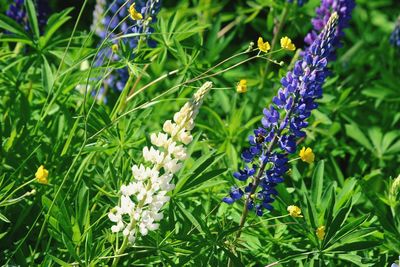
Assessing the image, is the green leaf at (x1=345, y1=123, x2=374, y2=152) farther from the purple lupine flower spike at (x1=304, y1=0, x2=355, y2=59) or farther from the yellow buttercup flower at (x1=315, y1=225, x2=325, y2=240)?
the yellow buttercup flower at (x1=315, y1=225, x2=325, y2=240)

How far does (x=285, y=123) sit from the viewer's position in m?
2.57

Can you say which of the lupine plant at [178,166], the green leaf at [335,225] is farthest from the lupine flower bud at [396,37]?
the green leaf at [335,225]

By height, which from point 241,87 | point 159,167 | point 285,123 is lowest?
point 159,167

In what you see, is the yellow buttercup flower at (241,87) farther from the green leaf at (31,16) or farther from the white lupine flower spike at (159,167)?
the green leaf at (31,16)

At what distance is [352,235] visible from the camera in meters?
2.66

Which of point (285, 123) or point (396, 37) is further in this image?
point (396, 37)

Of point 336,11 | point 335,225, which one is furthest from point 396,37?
point 335,225

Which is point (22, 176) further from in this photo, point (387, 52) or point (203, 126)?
point (387, 52)

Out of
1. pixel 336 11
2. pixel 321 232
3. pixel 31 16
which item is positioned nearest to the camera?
pixel 321 232

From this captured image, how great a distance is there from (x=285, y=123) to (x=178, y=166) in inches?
17.9

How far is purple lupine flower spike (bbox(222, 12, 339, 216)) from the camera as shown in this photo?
2576 millimetres

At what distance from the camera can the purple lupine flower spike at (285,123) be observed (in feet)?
8.45

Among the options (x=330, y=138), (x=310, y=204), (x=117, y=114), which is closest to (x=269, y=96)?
(x=330, y=138)

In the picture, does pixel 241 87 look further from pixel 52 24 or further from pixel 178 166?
pixel 52 24
